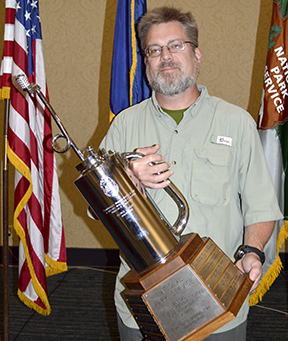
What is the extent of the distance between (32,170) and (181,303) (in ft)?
4.88

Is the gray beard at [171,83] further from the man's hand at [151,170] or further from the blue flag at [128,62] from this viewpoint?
the blue flag at [128,62]

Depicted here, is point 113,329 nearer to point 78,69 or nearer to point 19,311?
point 19,311

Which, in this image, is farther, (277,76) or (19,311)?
(19,311)

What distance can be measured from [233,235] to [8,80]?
4.66ft

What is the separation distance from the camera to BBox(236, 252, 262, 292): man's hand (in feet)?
3.03

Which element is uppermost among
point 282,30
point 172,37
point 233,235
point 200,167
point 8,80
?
point 282,30

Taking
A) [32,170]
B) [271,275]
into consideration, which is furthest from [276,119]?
[32,170]

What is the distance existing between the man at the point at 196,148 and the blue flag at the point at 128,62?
452 mm

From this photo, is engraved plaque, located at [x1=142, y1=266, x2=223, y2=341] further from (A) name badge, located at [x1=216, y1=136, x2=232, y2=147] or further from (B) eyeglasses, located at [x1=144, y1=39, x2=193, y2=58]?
(B) eyeglasses, located at [x1=144, y1=39, x2=193, y2=58]

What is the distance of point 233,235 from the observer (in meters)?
1.14

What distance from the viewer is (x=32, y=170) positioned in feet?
6.62

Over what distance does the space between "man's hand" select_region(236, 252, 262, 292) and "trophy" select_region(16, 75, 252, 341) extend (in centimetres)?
4

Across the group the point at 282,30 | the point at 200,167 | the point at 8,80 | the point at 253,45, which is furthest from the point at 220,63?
the point at 200,167

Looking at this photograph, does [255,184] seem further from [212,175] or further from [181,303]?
[181,303]
